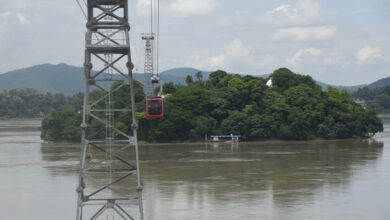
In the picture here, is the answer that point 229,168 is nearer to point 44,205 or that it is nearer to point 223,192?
point 223,192

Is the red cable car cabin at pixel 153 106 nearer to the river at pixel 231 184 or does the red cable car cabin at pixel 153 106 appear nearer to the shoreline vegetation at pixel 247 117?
the river at pixel 231 184

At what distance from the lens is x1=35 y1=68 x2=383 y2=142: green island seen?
94.8 metres

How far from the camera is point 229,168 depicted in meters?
56.6

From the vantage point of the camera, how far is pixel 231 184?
45844mm

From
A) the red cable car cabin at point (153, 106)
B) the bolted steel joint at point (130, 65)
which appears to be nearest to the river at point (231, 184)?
the red cable car cabin at point (153, 106)

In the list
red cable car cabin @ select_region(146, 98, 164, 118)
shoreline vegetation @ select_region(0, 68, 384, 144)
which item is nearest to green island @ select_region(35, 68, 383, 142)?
shoreline vegetation @ select_region(0, 68, 384, 144)

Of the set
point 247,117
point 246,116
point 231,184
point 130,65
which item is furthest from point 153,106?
point 246,116

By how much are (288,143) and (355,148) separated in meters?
14.2

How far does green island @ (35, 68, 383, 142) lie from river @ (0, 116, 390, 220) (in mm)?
17019

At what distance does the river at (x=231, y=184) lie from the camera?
3484 cm

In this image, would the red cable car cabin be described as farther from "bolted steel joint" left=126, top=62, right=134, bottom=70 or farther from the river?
the river

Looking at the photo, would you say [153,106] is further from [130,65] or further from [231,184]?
[231,184]

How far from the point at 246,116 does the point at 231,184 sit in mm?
51295

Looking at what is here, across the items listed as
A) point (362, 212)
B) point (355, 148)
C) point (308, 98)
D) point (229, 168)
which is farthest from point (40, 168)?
point (308, 98)
